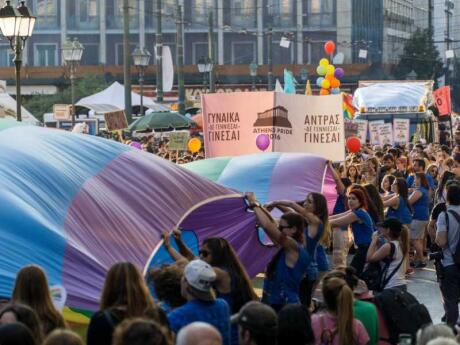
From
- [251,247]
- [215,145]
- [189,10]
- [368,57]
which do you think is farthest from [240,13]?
[251,247]

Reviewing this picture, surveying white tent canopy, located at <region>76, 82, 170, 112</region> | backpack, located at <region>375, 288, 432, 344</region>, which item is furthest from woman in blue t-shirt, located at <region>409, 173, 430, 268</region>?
white tent canopy, located at <region>76, 82, 170, 112</region>

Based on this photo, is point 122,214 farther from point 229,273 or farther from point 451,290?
point 451,290

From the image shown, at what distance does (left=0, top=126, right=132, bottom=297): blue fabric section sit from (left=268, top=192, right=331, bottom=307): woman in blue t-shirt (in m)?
1.61

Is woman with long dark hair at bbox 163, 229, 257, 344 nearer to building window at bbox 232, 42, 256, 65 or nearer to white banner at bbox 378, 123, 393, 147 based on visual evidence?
white banner at bbox 378, 123, 393, 147

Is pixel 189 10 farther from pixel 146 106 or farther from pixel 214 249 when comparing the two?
pixel 214 249

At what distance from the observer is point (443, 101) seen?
40750 millimetres

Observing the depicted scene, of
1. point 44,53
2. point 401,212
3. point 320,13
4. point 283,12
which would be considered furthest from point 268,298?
point 44,53

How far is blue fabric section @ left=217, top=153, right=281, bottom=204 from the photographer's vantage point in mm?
15727

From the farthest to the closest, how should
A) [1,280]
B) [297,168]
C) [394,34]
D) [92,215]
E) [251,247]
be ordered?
[394,34] → [297,168] → [251,247] → [92,215] → [1,280]

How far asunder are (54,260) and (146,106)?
140 feet

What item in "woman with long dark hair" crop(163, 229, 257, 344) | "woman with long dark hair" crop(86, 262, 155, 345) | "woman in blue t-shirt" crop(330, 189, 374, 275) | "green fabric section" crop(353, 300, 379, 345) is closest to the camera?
"woman with long dark hair" crop(86, 262, 155, 345)

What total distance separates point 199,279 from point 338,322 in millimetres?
853

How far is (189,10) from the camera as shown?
100750 millimetres

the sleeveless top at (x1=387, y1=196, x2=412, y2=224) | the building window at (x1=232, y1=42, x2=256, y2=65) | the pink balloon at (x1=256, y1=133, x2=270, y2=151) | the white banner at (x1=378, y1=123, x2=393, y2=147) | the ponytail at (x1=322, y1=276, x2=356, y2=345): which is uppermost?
the building window at (x1=232, y1=42, x2=256, y2=65)
